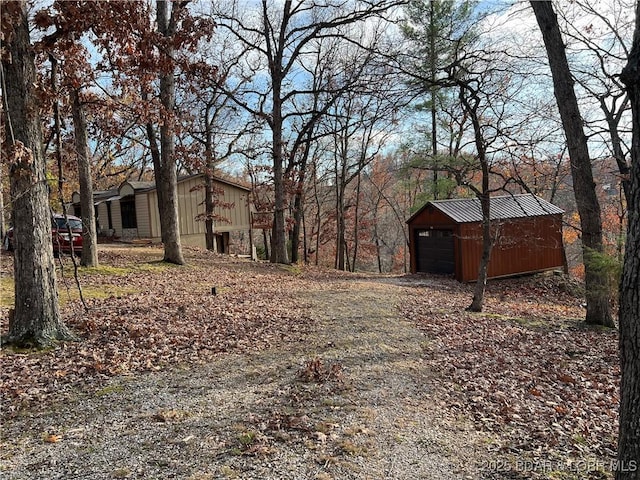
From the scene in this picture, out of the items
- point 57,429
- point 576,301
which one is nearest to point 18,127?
point 57,429

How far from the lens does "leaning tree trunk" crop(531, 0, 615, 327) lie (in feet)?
26.4

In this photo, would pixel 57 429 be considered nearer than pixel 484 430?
Yes

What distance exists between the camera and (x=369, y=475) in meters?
2.93

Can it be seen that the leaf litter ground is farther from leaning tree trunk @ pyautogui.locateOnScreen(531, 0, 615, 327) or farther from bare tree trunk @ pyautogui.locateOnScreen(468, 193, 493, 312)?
bare tree trunk @ pyautogui.locateOnScreen(468, 193, 493, 312)

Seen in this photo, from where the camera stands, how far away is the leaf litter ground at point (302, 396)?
121 inches

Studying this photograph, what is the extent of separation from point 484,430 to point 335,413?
54.0 inches

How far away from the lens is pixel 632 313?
7.30 ft

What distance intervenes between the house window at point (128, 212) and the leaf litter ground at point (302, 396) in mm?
16333

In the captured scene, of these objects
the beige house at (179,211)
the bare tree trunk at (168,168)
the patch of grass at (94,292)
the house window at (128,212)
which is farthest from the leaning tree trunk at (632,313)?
the house window at (128,212)

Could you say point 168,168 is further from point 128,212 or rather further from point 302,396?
point 128,212

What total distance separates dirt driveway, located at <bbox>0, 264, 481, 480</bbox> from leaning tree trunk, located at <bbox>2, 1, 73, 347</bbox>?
1.62 meters

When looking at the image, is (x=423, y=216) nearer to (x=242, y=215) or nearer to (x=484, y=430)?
(x=242, y=215)

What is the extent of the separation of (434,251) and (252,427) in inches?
614

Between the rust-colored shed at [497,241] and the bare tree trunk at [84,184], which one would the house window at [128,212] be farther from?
the rust-colored shed at [497,241]
